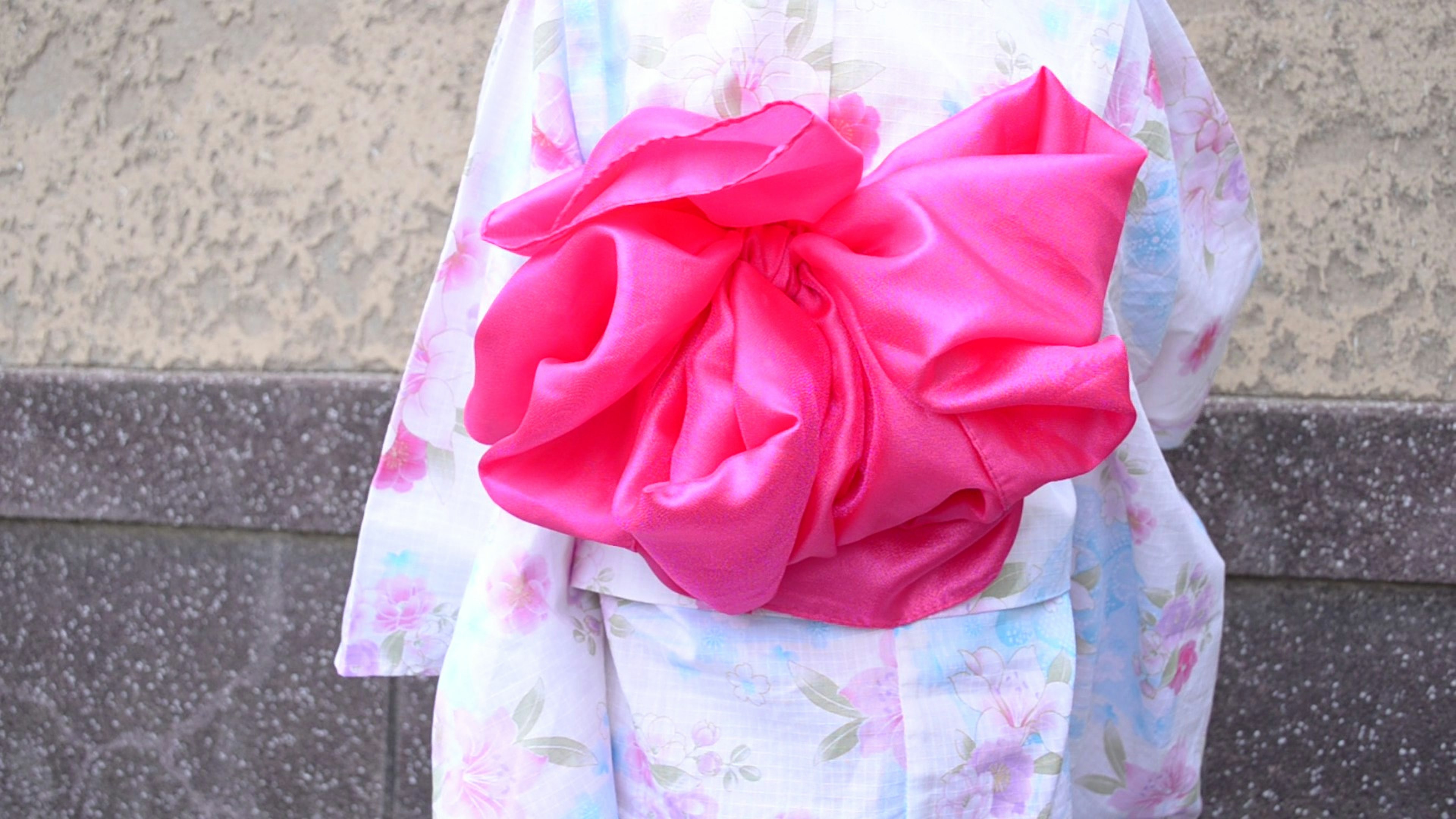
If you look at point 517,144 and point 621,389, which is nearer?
point 621,389

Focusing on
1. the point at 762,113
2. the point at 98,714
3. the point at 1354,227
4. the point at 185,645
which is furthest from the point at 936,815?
the point at 98,714

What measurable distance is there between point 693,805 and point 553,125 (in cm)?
45

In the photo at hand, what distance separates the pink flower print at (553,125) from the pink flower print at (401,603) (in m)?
0.32

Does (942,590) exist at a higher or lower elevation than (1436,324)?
higher

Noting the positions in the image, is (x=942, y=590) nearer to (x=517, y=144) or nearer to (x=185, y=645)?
(x=517, y=144)

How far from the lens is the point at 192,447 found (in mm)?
1446

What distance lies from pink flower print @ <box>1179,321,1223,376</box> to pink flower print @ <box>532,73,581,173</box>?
526 millimetres

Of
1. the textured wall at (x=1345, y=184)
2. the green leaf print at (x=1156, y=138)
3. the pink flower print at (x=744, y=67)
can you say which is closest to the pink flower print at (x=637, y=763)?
the pink flower print at (x=744, y=67)

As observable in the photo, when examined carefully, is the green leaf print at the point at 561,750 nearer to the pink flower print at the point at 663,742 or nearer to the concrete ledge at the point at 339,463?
the pink flower print at the point at 663,742

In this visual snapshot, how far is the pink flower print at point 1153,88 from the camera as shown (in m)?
0.79

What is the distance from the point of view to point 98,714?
154cm

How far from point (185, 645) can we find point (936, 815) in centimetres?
117

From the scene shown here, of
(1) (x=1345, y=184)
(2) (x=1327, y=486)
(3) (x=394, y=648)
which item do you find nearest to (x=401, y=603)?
(3) (x=394, y=648)

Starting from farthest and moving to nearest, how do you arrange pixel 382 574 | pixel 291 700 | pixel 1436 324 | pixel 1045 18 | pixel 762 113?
pixel 291 700 → pixel 1436 324 → pixel 382 574 → pixel 1045 18 → pixel 762 113
